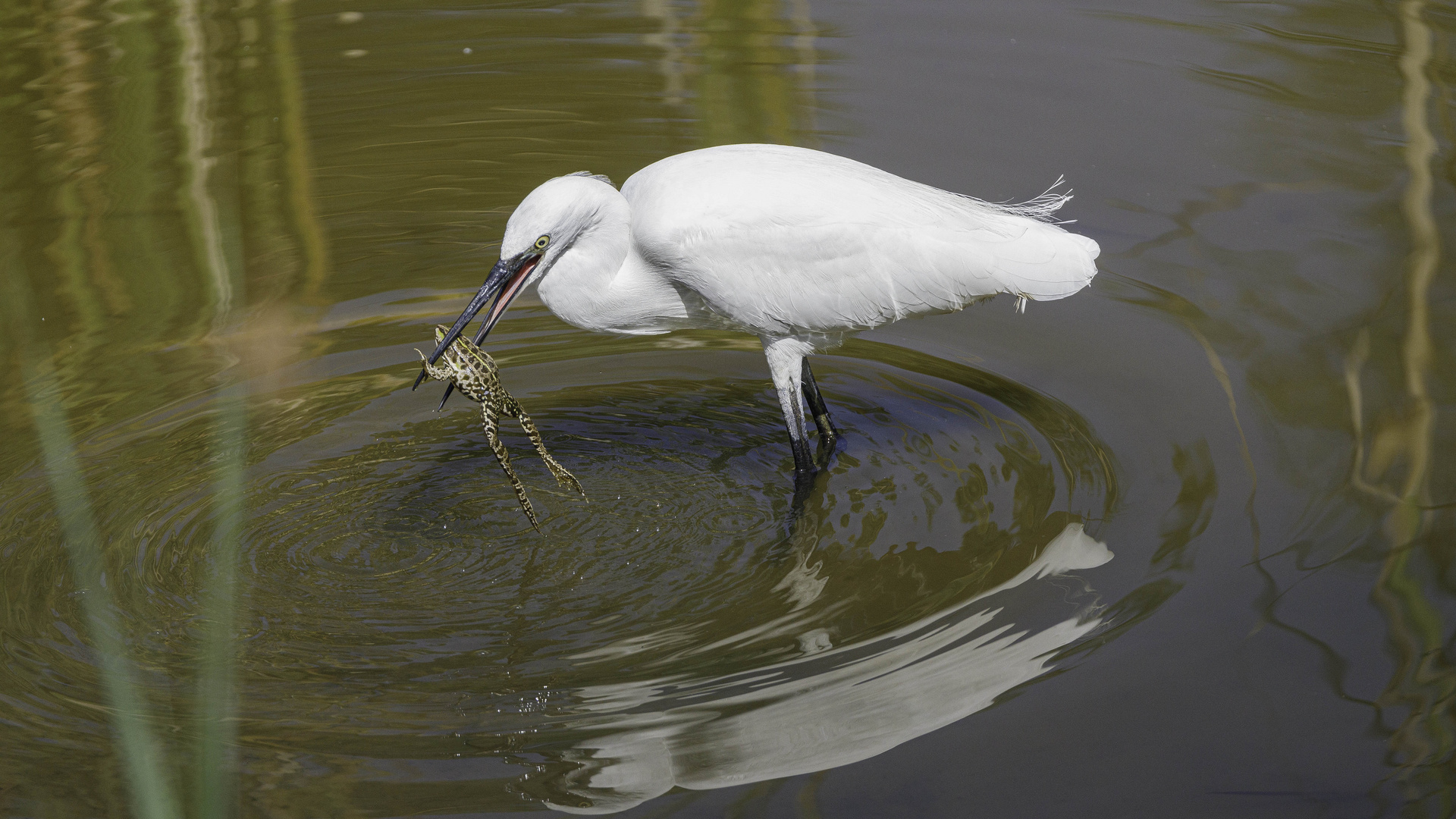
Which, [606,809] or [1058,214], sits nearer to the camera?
[606,809]

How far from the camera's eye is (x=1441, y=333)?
5.46 meters

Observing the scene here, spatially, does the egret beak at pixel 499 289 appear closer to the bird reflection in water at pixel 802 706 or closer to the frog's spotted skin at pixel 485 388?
the frog's spotted skin at pixel 485 388

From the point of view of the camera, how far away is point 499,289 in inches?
173

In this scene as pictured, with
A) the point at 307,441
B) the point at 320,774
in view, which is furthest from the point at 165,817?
the point at 307,441

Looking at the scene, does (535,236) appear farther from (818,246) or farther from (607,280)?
(818,246)

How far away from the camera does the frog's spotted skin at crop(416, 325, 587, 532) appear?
4270 mm

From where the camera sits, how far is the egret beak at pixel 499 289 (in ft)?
14.1

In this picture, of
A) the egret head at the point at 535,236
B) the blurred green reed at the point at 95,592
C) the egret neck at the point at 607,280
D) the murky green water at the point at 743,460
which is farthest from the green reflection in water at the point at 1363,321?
the blurred green reed at the point at 95,592

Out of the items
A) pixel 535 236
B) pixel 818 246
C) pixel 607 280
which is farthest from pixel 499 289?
pixel 818 246

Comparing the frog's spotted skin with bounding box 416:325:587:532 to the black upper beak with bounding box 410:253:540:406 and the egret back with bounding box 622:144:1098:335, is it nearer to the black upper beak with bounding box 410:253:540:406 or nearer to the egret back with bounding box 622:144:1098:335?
the black upper beak with bounding box 410:253:540:406

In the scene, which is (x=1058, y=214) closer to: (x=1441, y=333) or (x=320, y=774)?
(x=1441, y=333)

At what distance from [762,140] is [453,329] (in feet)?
12.8

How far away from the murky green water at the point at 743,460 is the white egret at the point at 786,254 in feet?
1.92

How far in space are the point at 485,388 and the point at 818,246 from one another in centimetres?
130
